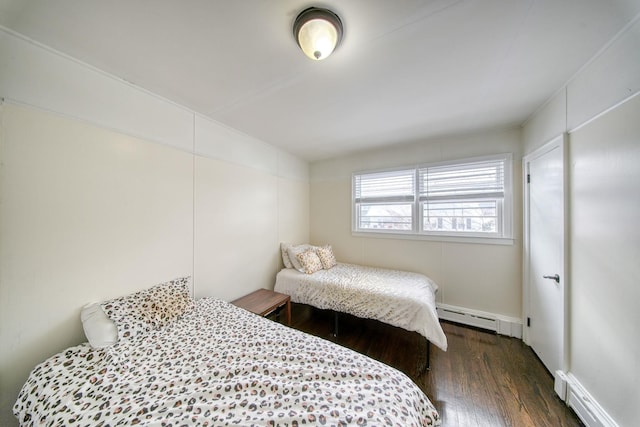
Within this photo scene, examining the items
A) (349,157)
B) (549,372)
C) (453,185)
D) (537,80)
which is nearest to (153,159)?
(349,157)

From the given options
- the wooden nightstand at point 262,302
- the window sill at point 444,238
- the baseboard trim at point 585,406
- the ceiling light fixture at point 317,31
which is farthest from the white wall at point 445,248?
the ceiling light fixture at point 317,31

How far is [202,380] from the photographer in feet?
3.42

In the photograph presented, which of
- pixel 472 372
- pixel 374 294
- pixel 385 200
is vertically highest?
pixel 385 200

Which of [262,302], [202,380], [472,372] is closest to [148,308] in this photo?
[202,380]

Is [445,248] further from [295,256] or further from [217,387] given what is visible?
[217,387]

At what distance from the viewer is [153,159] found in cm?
170

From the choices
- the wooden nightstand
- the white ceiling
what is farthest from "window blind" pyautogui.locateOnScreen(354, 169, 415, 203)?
the wooden nightstand

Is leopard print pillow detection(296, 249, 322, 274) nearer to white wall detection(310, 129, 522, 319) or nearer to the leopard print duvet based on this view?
white wall detection(310, 129, 522, 319)

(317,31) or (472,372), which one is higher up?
(317,31)

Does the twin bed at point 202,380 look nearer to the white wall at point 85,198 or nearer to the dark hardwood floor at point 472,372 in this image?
A: the white wall at point 85,198

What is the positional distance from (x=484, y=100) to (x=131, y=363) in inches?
130

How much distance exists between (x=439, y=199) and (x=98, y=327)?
11.6 ft

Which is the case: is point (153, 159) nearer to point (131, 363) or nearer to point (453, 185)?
point (131, 363)

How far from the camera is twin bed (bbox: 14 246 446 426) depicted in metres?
0.85
